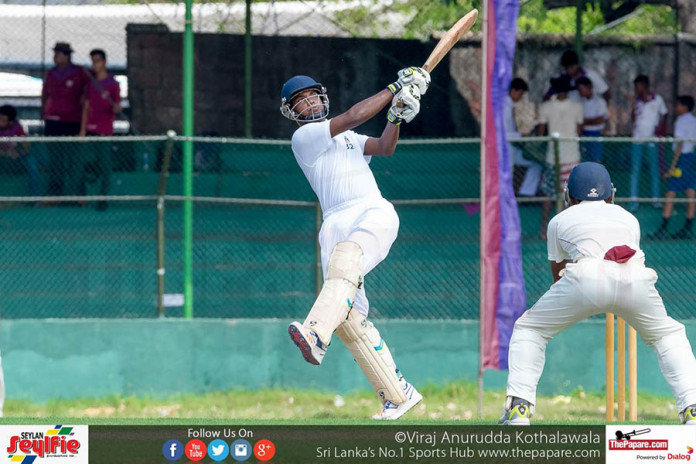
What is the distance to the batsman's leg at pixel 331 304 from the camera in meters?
7.61

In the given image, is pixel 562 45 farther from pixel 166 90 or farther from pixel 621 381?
pixel 621 381

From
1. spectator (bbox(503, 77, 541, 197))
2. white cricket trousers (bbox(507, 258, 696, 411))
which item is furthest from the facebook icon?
spectator (bbox(503, 77, 541, 197))

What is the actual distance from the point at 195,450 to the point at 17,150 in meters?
9.51

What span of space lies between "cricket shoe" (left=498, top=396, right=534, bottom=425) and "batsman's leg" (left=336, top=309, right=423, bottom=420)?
1023 millimetres

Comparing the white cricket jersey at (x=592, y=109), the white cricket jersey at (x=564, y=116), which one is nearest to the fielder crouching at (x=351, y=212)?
the white cricket jersey at (x=564, y=116)

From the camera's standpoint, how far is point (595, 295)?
7137 mm

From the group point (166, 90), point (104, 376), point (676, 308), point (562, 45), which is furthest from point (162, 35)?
point (676, 308)

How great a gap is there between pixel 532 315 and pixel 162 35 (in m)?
12.9

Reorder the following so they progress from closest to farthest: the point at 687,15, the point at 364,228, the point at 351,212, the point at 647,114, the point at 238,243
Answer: the point at 364,228, the point at 351,212, the point at 238,243, the point at 647,114, the point at 687,15

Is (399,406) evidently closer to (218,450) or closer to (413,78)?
(218,450)

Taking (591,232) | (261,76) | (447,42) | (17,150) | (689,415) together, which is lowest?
(689,415)

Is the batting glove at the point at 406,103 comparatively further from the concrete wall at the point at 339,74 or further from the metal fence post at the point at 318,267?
the concrete wall at the point at 339,74

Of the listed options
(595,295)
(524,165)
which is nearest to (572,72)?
(524,165)

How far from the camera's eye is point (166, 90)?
19.3m
